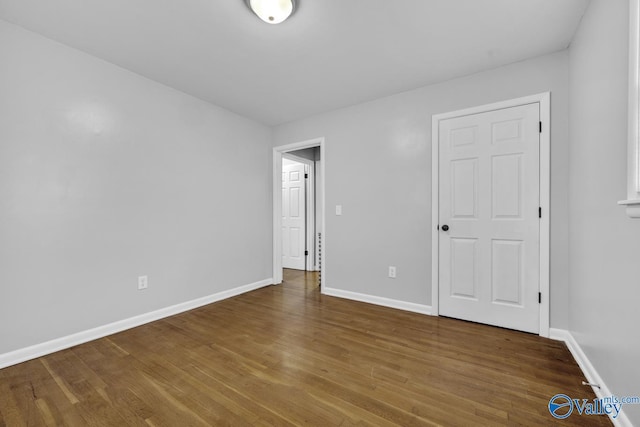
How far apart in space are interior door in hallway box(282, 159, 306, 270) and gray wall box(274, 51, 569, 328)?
1412mm

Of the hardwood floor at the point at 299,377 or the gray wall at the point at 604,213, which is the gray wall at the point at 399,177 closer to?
the gray wall at the point at 604,213

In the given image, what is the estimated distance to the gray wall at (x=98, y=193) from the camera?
196cm

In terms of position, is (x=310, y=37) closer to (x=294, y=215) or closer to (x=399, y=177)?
(x=399, y=177)

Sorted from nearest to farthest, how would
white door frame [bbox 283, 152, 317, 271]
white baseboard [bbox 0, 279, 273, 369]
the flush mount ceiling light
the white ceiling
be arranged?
the flush mount ceiling light → the white ceiling → white baseboard [bbox 0, 279, 273, 369] → white door frame [bbox 283, 152, 317, 271]

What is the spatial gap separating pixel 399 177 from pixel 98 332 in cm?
324

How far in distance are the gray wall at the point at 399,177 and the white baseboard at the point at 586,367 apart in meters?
0.08

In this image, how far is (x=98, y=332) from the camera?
235cm

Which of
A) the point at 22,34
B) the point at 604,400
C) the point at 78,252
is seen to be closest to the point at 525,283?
the point at 604,400

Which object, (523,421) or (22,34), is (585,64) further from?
(22,34)

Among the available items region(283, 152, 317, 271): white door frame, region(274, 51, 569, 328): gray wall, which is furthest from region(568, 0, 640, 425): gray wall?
region(283, 152, 317, 271): white door frame

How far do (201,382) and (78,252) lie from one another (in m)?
1.55

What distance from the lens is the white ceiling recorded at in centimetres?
179

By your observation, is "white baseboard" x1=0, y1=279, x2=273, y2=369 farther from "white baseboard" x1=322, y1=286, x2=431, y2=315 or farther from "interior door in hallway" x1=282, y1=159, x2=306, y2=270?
"interior door in hallway" x1=282, y1=159, x2=306, y2=270

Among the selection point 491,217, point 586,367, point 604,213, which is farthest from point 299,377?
point 491,217
